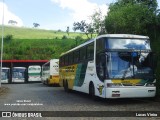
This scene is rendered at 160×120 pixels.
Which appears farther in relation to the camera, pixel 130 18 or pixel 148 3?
pixel 148 3

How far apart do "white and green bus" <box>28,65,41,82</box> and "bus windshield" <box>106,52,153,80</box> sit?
35864 mm

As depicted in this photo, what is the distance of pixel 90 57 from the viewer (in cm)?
1902

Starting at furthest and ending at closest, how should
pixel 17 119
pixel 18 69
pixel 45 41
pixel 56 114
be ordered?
pixel 45 41 → pixel 18 69 → pixel 56 114 → pixel 17 119

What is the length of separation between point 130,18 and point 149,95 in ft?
51.0

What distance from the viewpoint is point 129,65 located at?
1633 cm

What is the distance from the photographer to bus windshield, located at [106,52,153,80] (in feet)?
53.2

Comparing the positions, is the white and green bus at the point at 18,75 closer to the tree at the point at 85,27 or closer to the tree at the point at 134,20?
the tree at the point at 85,27

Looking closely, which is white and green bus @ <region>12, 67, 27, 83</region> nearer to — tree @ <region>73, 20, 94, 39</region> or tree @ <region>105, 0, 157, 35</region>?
tree @ <region>73, 20, 94, 39</region>

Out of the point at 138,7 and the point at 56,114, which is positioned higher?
the point at 138,7

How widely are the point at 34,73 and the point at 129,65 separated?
36.5 m

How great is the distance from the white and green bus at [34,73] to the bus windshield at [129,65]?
35.9 meters

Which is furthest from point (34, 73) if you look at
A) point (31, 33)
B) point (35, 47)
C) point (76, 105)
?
point (31, 33)

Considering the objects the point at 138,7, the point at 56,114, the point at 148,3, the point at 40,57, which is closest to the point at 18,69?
the point at 148,3

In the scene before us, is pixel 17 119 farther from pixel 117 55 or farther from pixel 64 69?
pixel 64 69
